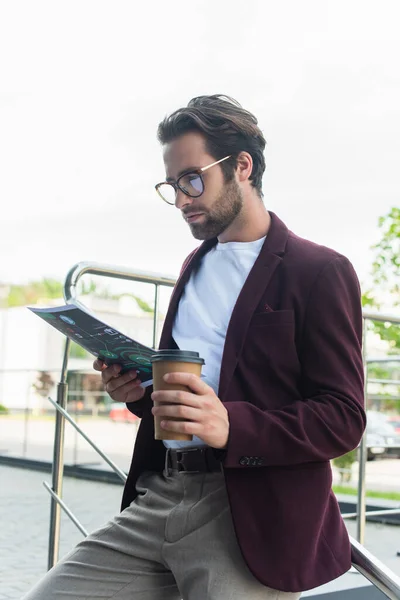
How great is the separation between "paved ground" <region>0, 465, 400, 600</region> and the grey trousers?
2886 mm

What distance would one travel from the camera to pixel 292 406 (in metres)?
1.72

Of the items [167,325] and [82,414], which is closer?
[167,325]

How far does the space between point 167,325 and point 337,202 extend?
50.6 metres

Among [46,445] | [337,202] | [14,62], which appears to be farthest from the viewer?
[337,202]

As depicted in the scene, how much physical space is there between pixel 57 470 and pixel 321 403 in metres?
1.62

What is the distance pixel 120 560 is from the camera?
1902 mm

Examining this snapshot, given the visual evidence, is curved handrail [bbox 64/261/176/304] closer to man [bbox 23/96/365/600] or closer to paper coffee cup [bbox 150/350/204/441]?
man [bbox 23/96/365/600]

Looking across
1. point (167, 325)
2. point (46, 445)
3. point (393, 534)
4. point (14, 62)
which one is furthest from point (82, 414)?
point (14, 62)

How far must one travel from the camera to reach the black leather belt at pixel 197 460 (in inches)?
69.9

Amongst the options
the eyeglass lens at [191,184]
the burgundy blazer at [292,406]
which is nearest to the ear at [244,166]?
the eyeglass lens at [191,184]

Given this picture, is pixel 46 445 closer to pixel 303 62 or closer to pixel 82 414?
pixel 82 414

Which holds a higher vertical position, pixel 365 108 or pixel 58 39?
pixel 58 39

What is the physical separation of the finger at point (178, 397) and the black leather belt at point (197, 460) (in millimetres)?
252

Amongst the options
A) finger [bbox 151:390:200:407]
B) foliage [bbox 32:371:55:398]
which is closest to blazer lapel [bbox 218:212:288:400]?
finger [bbox 151:390:200:407]
